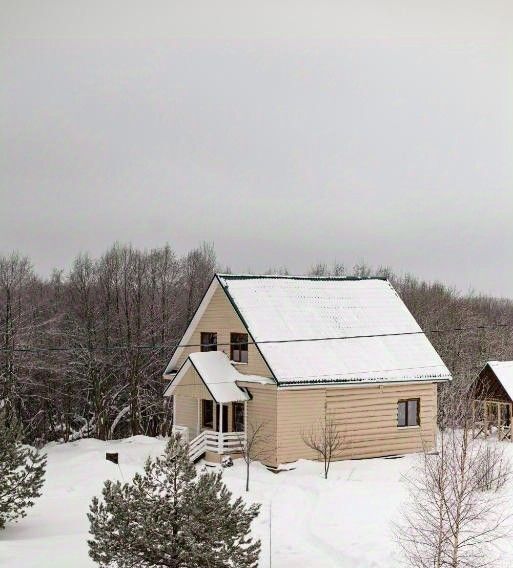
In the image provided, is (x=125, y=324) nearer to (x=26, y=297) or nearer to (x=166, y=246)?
(x=26, y=297)

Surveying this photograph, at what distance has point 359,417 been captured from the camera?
87.8 ft

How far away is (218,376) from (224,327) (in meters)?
2.28

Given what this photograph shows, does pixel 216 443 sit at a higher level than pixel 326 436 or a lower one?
lower

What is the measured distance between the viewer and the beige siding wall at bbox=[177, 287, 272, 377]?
86.5ft

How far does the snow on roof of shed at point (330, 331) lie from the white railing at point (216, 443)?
3.11 meters

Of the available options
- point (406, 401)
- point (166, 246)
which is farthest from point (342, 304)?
point (166, 246)

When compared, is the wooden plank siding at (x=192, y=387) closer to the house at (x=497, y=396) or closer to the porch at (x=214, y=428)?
the porch at (x=214, y=428)

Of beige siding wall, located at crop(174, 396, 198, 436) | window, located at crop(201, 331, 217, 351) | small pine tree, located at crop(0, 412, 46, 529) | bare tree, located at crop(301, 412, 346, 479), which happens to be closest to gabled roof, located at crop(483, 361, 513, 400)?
bare tree, located at crop(301, 412, 346, 479)

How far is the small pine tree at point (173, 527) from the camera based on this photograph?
36.4ft

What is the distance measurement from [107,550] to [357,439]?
16723 mm

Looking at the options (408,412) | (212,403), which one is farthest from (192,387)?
(408,412)

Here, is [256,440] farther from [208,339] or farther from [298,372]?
[208,339]

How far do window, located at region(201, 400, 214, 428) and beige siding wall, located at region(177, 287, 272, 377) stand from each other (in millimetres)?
2112

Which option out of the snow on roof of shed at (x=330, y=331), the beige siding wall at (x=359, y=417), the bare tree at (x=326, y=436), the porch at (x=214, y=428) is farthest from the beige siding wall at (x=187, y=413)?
the bare tree at (x=326, y=436)
